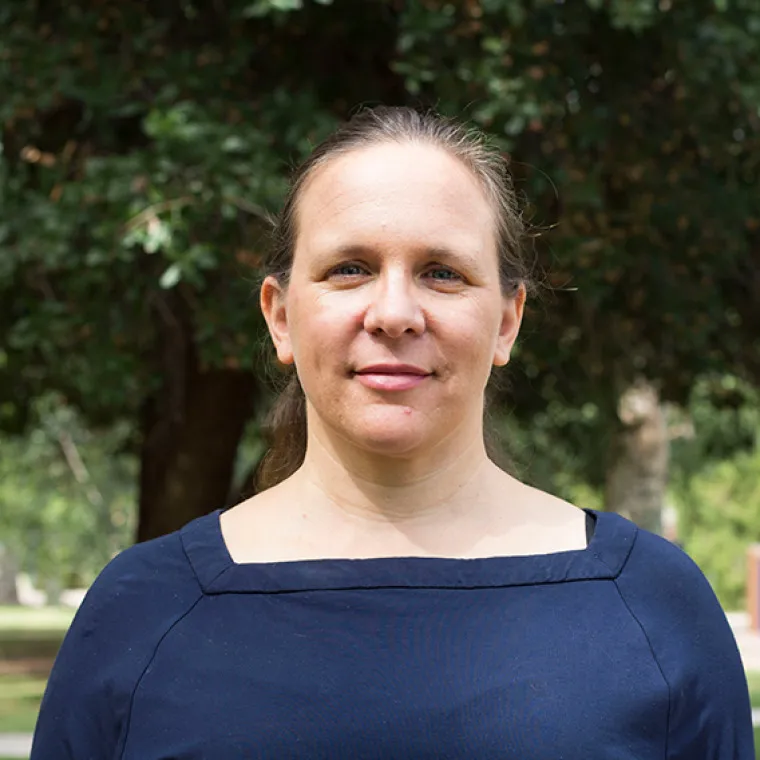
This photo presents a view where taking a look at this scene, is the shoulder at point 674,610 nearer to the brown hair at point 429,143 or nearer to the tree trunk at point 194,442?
the brown hair at point 429,143

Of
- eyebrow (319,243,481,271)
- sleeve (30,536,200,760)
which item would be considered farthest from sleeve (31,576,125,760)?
eyebrow (319,243,481,271)

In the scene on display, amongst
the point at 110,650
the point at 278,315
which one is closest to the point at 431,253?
the point at 278,315

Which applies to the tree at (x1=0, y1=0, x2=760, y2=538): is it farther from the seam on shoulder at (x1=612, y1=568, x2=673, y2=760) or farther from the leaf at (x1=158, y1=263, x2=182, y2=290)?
the seam on shoulder at (x1=612, y1=568, x2=673, y2=760)

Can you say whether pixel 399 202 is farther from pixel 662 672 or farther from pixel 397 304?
pixel 662 672

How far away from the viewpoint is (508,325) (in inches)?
81.0

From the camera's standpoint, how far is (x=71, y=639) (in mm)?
1920

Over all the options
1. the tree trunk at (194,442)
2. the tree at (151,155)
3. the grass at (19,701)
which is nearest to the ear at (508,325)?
the tree at (151,155)

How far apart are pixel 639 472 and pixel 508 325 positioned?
13887 millimetres

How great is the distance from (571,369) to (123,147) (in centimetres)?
366

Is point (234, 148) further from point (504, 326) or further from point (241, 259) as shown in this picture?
point (504, 326)

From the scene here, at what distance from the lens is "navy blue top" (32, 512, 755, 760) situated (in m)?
1.77

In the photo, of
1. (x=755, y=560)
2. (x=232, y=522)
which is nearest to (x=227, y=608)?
(x=232, y=522)

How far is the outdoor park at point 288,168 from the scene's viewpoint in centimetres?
727

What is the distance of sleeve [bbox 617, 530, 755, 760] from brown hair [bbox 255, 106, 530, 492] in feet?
1.28
